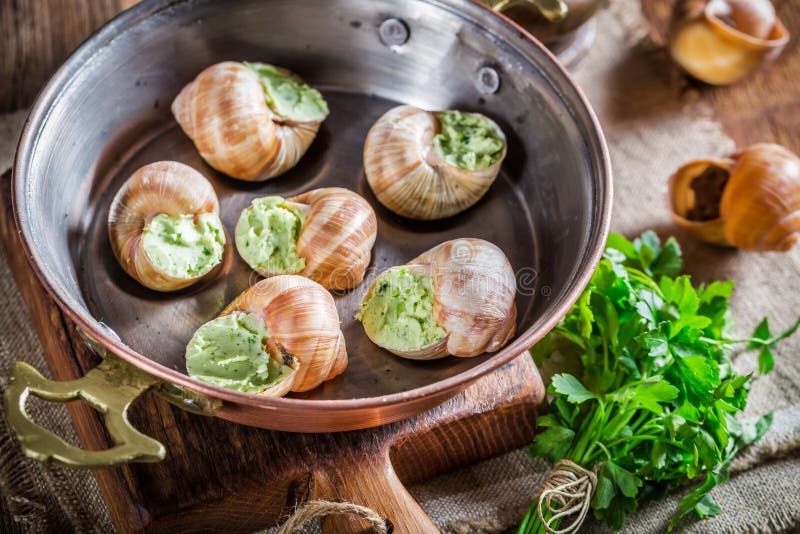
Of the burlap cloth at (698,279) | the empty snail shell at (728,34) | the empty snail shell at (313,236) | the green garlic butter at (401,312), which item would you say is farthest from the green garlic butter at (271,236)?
the empty snail shell at (728,34)

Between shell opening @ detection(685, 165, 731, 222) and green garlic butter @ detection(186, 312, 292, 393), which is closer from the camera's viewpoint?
green garlic butter @ detection(186, 312, 292, 393)

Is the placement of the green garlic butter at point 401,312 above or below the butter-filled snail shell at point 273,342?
below

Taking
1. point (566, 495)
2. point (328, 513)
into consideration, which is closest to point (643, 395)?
point (566, 495)

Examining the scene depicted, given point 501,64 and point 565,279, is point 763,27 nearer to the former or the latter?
point 501,64

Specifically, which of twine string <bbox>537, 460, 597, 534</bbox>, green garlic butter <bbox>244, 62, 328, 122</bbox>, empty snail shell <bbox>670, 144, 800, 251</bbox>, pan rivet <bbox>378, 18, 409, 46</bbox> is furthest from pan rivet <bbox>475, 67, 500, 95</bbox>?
twine string <bbox>537, 460, 597, 534</bbox>

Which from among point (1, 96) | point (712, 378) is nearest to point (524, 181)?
point (712, 378)

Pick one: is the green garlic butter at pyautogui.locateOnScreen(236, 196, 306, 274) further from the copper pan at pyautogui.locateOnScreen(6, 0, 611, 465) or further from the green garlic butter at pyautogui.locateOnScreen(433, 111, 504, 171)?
the green garlic butter at pyautogui.locateOnScreen(433, 111, 504, 171)

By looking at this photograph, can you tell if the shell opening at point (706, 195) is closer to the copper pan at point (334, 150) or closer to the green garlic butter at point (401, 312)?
the copper pan at point (334, 150)
